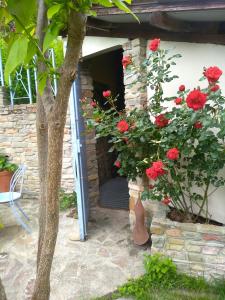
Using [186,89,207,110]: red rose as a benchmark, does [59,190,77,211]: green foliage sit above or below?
below

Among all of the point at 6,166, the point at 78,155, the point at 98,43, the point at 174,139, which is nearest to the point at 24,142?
the point at 6,166

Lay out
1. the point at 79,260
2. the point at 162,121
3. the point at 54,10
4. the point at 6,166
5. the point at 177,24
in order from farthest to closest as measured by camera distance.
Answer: the point at 6,166 → the point at 79,260 → the point at 162,121 → the point at 177,24 → the point at 54,10

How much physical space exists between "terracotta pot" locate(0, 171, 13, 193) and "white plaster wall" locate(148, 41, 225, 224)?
3.80 meters

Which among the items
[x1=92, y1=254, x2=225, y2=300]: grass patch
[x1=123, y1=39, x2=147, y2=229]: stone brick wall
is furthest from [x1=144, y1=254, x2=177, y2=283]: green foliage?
[x1=123, y1=39, x2=147, y2=229]: stone brick wall

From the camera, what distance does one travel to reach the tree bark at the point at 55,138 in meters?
0.99

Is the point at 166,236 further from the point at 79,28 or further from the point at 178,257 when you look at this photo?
the point at 79,28

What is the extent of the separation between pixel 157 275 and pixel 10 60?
8.86ft

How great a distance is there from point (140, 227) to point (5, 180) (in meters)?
3.29

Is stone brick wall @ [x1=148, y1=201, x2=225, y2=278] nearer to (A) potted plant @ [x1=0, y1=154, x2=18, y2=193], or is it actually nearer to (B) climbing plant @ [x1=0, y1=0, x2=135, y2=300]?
(B) climbing plant @ [x1=0, y1=0, x2=135, y2=300]

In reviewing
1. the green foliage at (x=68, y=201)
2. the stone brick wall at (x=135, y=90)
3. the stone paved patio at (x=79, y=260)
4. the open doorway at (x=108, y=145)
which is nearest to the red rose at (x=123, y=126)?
the stone brick wall at (x=135, y=90)

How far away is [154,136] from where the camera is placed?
315 cm

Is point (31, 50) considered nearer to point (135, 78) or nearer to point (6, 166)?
point (135, 78)

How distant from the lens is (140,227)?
3.61m

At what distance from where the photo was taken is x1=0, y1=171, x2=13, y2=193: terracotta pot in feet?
19.1
